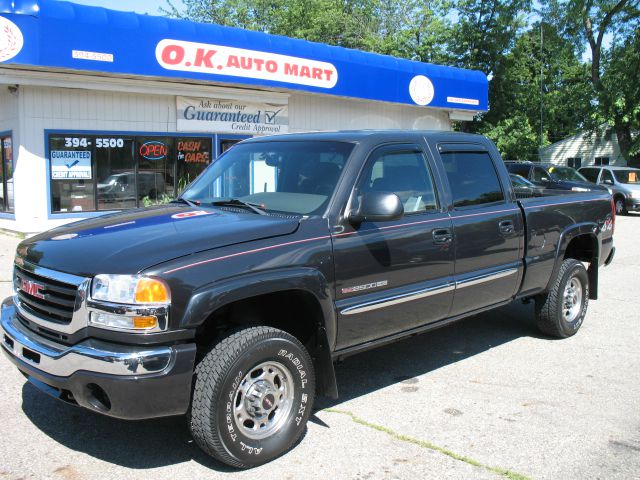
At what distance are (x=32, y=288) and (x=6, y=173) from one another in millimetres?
11899

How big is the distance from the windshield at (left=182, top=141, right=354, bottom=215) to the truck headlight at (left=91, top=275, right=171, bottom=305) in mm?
1232

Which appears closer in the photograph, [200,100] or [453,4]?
[200,100]

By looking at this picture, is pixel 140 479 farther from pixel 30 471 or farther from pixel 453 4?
pixel 453 4

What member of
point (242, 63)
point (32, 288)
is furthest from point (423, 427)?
point (242, 63)

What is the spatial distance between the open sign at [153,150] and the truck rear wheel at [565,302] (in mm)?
11177

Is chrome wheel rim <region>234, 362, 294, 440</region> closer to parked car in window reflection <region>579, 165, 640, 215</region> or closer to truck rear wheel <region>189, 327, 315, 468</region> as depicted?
Result: truck rear wheel <region>189, 327, 315, 468</region>

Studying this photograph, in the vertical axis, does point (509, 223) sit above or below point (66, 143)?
below

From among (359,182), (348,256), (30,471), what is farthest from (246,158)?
(30,471)

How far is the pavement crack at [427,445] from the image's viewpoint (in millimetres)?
3520

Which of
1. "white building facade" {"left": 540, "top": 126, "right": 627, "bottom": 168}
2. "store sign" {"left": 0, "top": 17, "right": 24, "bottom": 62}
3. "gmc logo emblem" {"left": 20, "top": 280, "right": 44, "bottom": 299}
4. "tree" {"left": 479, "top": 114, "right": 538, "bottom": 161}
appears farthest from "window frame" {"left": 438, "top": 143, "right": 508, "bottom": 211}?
"white building facade" {"left": 540, "top": 126, "right": 627, "bottom": 168}

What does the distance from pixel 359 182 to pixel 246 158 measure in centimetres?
115

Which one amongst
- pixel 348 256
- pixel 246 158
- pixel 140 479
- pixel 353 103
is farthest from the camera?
pixel 353 103

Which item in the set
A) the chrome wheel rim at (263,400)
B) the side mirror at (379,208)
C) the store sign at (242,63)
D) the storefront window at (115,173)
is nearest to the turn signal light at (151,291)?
the chrome wheel rim at (263,400)

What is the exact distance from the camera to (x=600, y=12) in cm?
2988
